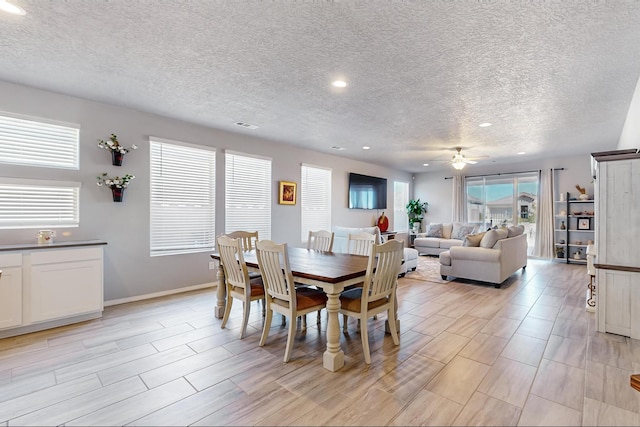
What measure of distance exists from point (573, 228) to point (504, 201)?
5.47 ft

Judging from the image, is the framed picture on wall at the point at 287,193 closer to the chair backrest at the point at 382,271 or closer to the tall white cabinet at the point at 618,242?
the chair backrest at the point at 382,271

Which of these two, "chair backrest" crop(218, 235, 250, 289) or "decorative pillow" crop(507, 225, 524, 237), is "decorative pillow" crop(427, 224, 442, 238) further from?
"chair backrest" crop(218, 235, 250, 289)

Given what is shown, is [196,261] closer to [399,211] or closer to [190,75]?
[190,75]

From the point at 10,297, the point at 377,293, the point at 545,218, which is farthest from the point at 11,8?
the point at 545,218

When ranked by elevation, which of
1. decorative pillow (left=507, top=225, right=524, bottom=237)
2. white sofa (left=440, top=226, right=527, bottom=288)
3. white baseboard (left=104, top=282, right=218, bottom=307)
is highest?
decorative pillow (left=507, top=225, right=524, bottom=237)

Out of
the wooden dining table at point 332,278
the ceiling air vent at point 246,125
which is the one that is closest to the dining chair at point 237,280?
the wooden dining table at point 332,278

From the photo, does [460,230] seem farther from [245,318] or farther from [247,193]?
[245,318]

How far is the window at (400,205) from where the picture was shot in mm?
9523

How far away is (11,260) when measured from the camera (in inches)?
116

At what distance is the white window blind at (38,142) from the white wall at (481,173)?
9.06 m

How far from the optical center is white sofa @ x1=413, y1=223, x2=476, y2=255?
8.12 m

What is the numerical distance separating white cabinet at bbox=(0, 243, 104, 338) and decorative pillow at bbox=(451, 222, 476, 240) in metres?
8.00

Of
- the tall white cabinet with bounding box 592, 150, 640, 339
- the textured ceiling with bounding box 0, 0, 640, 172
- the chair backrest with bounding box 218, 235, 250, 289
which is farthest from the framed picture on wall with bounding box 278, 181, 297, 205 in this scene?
the tall white cabinet with bounding box 592, 150, 640, 339

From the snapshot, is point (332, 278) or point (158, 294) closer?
point (332, 278)
